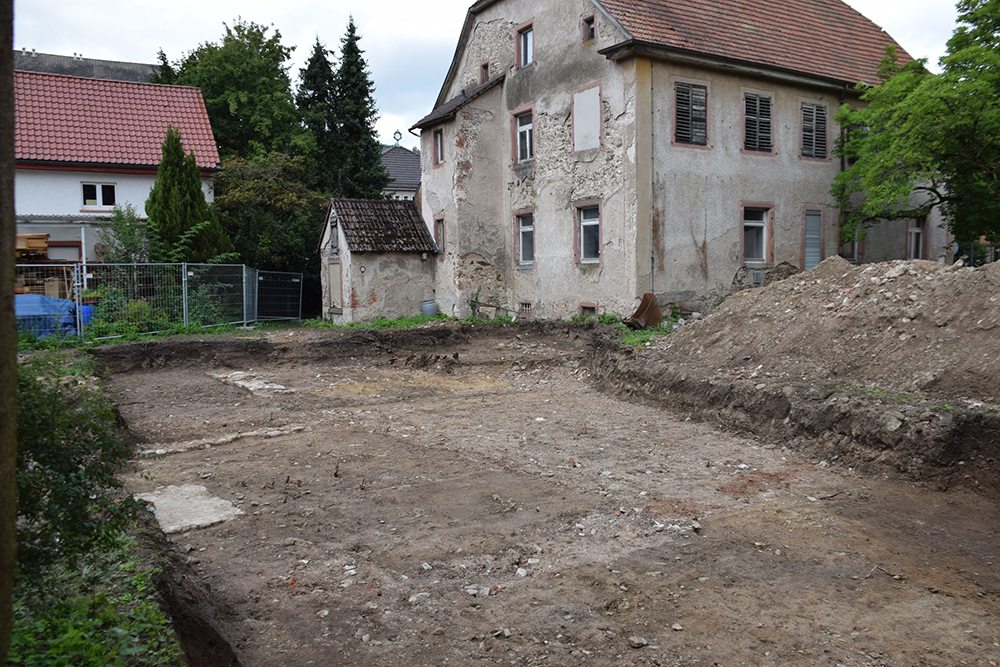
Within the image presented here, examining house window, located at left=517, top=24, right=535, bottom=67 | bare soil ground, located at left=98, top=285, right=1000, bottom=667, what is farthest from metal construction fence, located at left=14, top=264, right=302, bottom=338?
house window, located at left=517, top=24, right=535, bottom=67

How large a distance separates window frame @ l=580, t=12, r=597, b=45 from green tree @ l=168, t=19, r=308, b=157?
54.2 ft

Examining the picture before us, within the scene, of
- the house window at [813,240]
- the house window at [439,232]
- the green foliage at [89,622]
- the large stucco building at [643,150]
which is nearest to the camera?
the green foliage at [89,622]

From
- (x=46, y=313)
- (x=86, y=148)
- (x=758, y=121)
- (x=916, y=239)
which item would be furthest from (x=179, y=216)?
(x=916, y=239)

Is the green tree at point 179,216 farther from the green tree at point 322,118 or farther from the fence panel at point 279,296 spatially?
the green tree at point 322,118

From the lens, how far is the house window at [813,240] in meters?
19.4

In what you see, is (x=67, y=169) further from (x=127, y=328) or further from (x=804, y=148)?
(x=804, y=148)

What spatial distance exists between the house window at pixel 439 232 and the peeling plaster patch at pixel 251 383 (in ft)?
31.7

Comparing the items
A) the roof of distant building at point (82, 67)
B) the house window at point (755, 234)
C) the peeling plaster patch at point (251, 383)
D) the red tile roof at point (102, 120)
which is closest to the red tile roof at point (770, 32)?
the house window at point (755, 234)

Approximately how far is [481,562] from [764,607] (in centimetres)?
189

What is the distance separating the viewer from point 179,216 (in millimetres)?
20625

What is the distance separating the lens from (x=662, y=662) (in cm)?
371

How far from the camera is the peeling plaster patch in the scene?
12.4 metres

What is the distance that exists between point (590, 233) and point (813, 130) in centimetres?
688

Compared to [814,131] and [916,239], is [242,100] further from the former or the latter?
[916,239]
